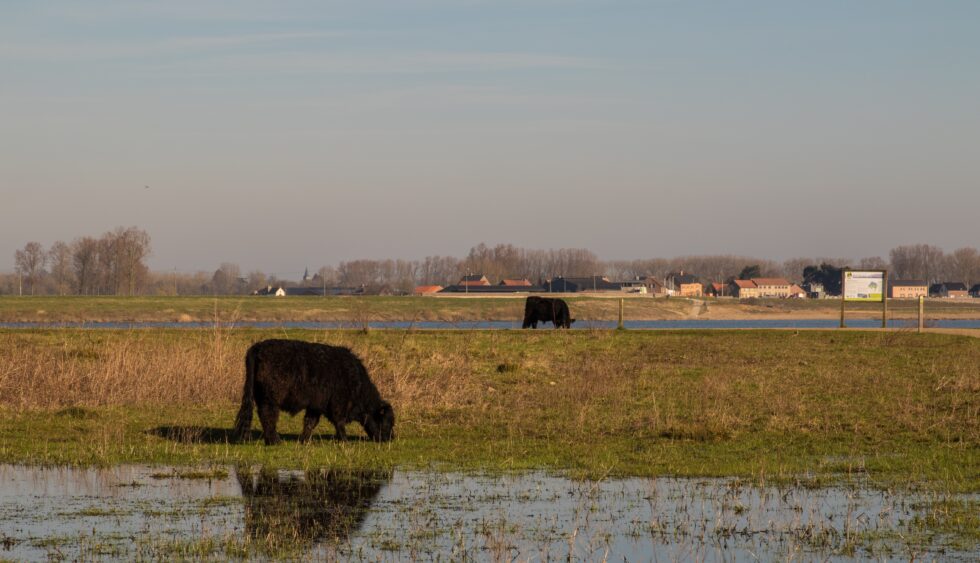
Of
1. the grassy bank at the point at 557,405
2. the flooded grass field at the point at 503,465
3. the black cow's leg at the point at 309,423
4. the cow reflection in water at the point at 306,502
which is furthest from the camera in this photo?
the black cow's leg at the point at 309,423

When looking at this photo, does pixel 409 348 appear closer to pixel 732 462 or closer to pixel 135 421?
pixel 135 421

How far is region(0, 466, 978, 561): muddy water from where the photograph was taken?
11.2 meters

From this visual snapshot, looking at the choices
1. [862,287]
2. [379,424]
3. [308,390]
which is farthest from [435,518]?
[862,287]

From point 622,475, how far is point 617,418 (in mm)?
5985

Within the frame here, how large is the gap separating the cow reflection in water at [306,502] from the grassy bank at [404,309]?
263 feet

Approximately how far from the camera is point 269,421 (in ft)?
59.3

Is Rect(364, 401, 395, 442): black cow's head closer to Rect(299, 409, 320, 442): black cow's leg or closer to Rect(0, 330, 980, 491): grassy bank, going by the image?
Rect(0, 330, 980, 491): grassy bank

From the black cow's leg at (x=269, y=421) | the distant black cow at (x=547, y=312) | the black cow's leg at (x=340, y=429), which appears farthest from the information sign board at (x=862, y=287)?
the black cow's leg at (x=269, y=421)

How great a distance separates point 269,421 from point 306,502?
4.75 meters

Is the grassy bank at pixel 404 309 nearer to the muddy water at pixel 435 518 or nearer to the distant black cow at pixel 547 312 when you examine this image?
the distant black cow at pixel 547 312

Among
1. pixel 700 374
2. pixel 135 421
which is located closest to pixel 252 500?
pixel 135 421

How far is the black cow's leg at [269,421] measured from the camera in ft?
59.2

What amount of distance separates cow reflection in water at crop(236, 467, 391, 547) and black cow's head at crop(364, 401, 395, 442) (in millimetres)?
3047

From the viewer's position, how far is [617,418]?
21.9 meters
